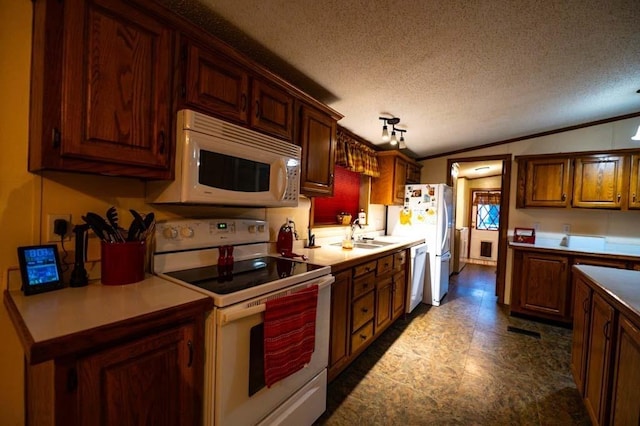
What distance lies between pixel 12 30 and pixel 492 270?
730 cm

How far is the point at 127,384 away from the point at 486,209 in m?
8.05

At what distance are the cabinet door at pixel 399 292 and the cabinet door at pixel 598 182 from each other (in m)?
2.31

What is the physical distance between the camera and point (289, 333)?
1.37 meters

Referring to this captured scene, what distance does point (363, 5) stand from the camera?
1.38 metres

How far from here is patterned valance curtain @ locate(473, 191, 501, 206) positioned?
279 inches

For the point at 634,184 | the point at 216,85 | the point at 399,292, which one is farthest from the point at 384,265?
the point at 634,184

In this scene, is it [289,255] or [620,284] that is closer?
[620,284]

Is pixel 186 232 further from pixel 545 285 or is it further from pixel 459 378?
pixel 545 285

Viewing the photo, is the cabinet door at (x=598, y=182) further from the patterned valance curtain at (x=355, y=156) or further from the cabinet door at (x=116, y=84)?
the cabinet door at (x=116, y=84)

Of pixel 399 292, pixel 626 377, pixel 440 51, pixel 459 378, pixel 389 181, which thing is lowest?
pixel 459 378


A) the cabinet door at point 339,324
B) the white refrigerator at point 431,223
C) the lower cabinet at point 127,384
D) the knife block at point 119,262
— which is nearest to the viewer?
the lower cabinet at point 127,384

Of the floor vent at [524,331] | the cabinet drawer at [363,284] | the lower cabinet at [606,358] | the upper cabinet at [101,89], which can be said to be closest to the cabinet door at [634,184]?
the floor vent at [524,331]

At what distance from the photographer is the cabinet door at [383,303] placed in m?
2.54

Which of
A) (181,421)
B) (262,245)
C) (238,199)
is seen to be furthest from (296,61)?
(181,421)
